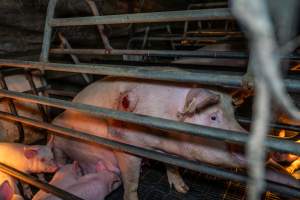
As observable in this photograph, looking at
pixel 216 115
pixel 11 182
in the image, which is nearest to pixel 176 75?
pixel 216 115

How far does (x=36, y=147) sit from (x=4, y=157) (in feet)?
0.85

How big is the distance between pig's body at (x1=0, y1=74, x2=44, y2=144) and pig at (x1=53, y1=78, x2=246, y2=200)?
61 centimetres

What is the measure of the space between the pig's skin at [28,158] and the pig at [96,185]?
388 mm

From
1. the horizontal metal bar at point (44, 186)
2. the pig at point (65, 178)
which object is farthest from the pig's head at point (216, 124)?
the pig at point (65, 178)

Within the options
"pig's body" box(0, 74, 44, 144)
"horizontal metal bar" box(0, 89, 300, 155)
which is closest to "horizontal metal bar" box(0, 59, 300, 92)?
"horizontal metal bar" box(0, 89, 300, 155)

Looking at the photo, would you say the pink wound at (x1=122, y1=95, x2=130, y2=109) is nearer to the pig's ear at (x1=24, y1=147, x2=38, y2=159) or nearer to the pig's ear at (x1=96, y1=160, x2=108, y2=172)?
the pig's ear at (x1=96, y1=160, x2=108, y2=172)

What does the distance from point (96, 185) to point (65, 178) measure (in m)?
0.28

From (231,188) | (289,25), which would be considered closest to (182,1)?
(231,188)

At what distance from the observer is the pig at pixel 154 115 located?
149 cm

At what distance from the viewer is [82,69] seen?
1271 millimetres

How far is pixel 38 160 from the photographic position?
7.50 feet

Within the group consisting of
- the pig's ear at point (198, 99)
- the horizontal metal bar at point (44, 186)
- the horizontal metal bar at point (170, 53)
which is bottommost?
the horizontal metal bar at point (44, 186)

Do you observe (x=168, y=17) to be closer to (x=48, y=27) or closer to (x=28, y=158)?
(x=48, y=27)

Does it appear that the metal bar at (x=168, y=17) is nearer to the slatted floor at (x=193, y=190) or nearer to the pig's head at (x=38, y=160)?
the pig's head at (x=38, y=160)
